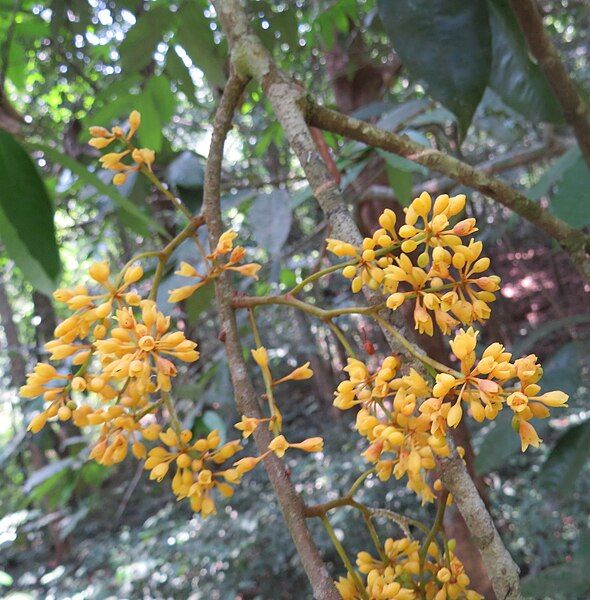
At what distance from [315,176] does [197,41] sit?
2.25 ft

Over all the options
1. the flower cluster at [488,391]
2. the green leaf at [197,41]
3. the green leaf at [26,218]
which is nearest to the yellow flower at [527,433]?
the flower cluster at [488,391]

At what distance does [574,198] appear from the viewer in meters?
0.85

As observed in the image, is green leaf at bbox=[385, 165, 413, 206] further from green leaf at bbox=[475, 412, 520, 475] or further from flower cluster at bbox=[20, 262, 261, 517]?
flower cluster at bbox=[20, 262, 261, 517]

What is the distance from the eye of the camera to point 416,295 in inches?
13.9

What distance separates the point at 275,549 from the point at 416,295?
2487mm

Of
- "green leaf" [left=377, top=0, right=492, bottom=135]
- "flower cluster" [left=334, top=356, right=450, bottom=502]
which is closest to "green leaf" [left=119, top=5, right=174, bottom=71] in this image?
"green leaf" [left=377, top=0, right=492, bottom=135]

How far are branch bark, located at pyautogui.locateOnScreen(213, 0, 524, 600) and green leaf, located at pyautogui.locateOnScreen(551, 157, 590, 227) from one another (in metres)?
0.46

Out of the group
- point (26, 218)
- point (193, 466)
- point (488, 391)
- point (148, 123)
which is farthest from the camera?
point (148, 123)

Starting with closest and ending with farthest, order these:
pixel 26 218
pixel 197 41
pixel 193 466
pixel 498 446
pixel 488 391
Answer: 1. pixel 488 391
2. pixel 193 466
3. pixel 26 218
4. pixel 197 41
5. pixel 498 446

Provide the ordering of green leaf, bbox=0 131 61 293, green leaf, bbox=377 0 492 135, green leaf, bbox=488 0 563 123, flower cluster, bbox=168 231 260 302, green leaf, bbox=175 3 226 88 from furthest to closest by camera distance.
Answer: green leaf, bbox=175 3 226 88, green leaf, bbox=488 0 563 123, green leaf, bbox=377 0 492 135, green leaf, bbox=0 131 61 293, flower cluster, bbox=168 231 260 302

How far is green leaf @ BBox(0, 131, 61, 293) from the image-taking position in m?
0.62

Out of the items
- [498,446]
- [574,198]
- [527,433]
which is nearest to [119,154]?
[527,433]

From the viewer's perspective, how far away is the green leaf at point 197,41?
1.00m

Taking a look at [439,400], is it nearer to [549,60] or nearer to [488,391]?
[488,391]
